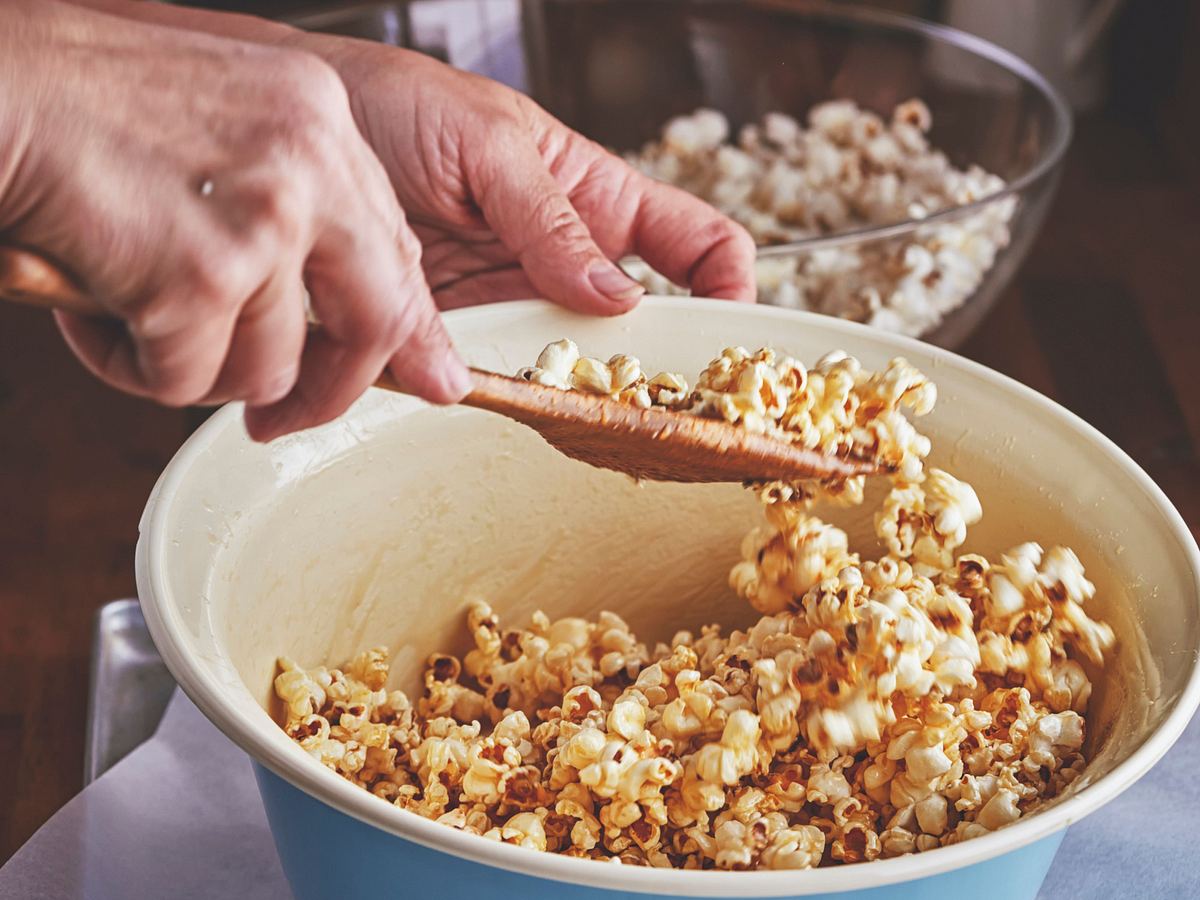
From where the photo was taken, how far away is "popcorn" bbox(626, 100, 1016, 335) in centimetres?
122

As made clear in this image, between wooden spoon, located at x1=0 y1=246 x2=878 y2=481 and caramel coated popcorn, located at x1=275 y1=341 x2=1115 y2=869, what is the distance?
0.7 inches

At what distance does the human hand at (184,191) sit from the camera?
50cm

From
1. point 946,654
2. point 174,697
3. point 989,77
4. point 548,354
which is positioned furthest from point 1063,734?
point 989,77

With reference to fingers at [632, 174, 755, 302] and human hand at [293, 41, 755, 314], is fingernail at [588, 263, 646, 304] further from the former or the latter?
fingers at [632, 174, 755, 302]

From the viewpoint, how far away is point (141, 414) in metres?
1.44

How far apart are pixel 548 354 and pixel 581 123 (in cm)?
97

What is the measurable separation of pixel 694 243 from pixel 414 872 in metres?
0.59

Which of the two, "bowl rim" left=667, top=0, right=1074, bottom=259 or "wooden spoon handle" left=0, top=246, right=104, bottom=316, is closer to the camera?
"wooden spoon handle" left=0, top=246, right=104, bottom=316

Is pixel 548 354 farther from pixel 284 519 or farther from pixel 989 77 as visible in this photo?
pixel 989 77

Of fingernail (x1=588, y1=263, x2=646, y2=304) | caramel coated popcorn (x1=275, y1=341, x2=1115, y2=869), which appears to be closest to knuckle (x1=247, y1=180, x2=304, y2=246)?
caramel coated popcorn (x1=275, y1=341, x2=1115, y2=869)

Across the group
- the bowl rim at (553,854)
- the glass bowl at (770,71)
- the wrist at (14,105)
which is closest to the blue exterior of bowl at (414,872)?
the bowl rim at (553,854)

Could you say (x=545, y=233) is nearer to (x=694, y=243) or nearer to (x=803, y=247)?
(x=694, y=243)

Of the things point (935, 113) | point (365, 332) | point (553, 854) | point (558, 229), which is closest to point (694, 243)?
point (558, 229)

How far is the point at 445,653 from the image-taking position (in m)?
0.95
